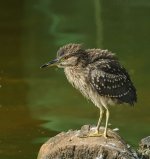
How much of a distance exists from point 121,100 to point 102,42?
1162 centimetres

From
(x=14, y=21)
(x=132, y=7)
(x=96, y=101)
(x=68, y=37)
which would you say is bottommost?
(x=96, y=101)

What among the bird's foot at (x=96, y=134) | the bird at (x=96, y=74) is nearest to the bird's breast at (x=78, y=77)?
the bird at (x=96, y=74)

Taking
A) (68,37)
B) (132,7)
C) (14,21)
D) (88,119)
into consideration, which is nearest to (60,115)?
(88,119)

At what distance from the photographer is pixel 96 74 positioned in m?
9.38

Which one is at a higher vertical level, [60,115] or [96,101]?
[60,115]

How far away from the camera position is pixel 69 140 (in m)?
9.03

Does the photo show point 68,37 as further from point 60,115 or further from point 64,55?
point 64,55

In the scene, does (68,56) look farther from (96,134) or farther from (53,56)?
(53,56)

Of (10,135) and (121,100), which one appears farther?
(10,135)

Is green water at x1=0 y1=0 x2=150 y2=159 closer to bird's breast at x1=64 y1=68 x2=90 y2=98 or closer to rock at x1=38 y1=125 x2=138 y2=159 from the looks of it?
bird's breast at x1=64 y1=68 x2=90 y2=98

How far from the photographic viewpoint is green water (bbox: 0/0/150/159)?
13680 millimetres

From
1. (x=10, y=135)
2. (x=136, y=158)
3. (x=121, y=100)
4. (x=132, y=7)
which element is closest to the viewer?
(x=136, y=158)

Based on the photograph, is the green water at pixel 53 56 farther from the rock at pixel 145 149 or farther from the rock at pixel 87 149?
the rock at pixel 87 149

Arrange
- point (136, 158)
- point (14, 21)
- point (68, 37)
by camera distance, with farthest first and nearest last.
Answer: point (14, 21) → point (68, 37) → point (136, 158)
